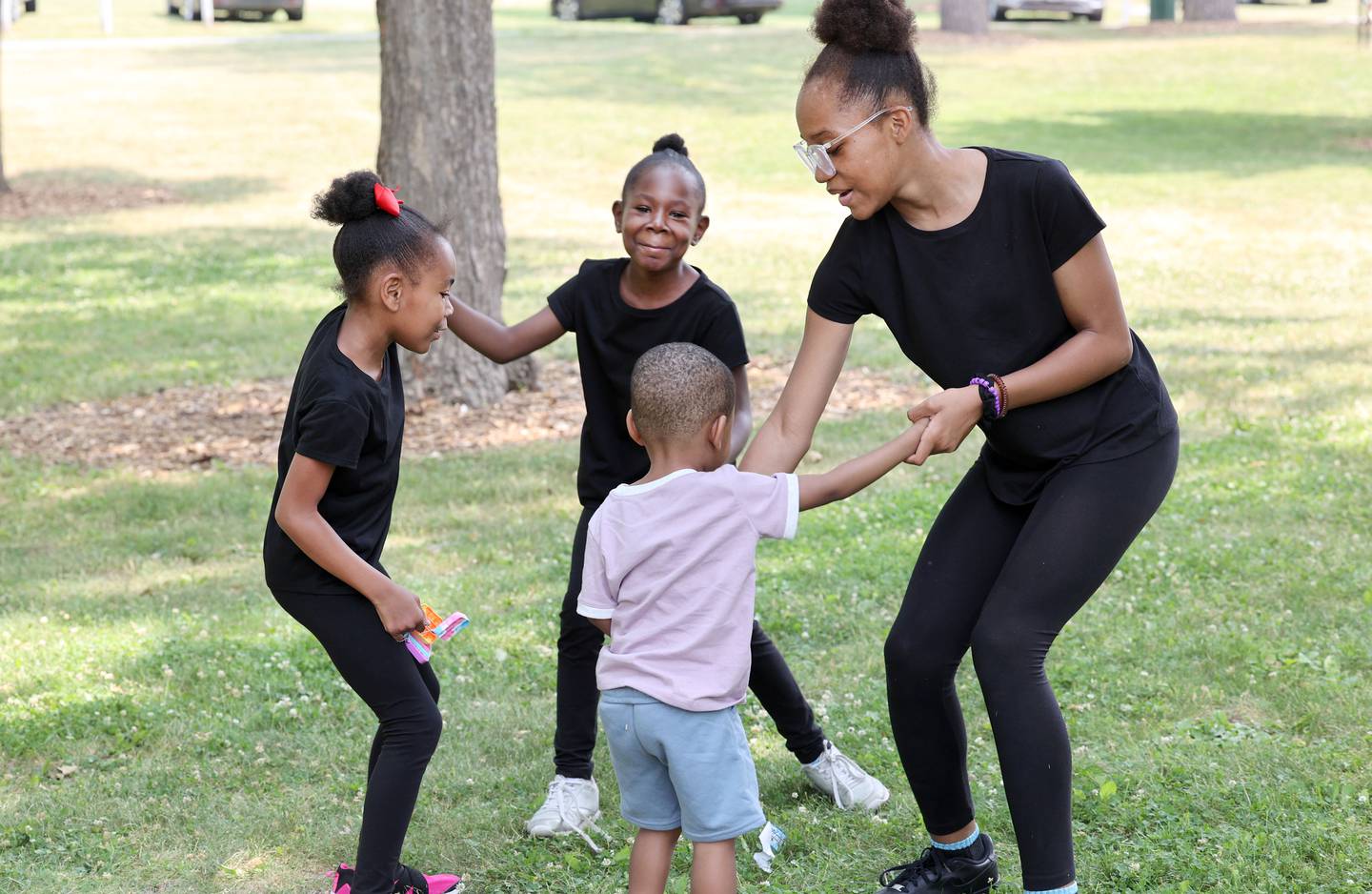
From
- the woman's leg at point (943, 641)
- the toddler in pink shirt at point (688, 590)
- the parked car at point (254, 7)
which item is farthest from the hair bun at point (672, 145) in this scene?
the parked car at point (254, 7)

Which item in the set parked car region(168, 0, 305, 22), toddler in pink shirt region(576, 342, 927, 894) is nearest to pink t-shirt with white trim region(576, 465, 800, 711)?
toddler in pink shirt region(576, 342, 927, 894)

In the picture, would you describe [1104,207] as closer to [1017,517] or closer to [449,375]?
[449,375]

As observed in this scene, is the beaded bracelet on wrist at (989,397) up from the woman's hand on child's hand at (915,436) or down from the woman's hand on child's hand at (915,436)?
up

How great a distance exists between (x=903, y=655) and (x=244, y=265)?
1194 centimetres

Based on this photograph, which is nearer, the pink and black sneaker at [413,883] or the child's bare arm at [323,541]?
the child's bare arm at [323,541]

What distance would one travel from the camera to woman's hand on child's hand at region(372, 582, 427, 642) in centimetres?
350

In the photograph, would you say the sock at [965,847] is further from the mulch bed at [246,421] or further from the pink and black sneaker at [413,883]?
the mulch bed at [246,421]

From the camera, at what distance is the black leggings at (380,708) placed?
11.8 ft

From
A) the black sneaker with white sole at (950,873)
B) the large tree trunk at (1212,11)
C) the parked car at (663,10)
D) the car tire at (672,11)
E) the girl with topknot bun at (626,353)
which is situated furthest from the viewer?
the car tire at (672,11)

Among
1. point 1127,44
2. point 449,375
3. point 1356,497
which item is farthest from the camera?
point 1127,44

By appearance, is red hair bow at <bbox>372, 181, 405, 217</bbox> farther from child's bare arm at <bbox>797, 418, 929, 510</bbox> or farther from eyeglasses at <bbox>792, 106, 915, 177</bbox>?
child's bare arm at <bbox>797, 418, 929, 510</bbox>

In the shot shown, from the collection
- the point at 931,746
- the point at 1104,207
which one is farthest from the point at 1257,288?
the point at 931,746

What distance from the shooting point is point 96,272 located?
13844mm

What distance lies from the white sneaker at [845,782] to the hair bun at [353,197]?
6.70ft
